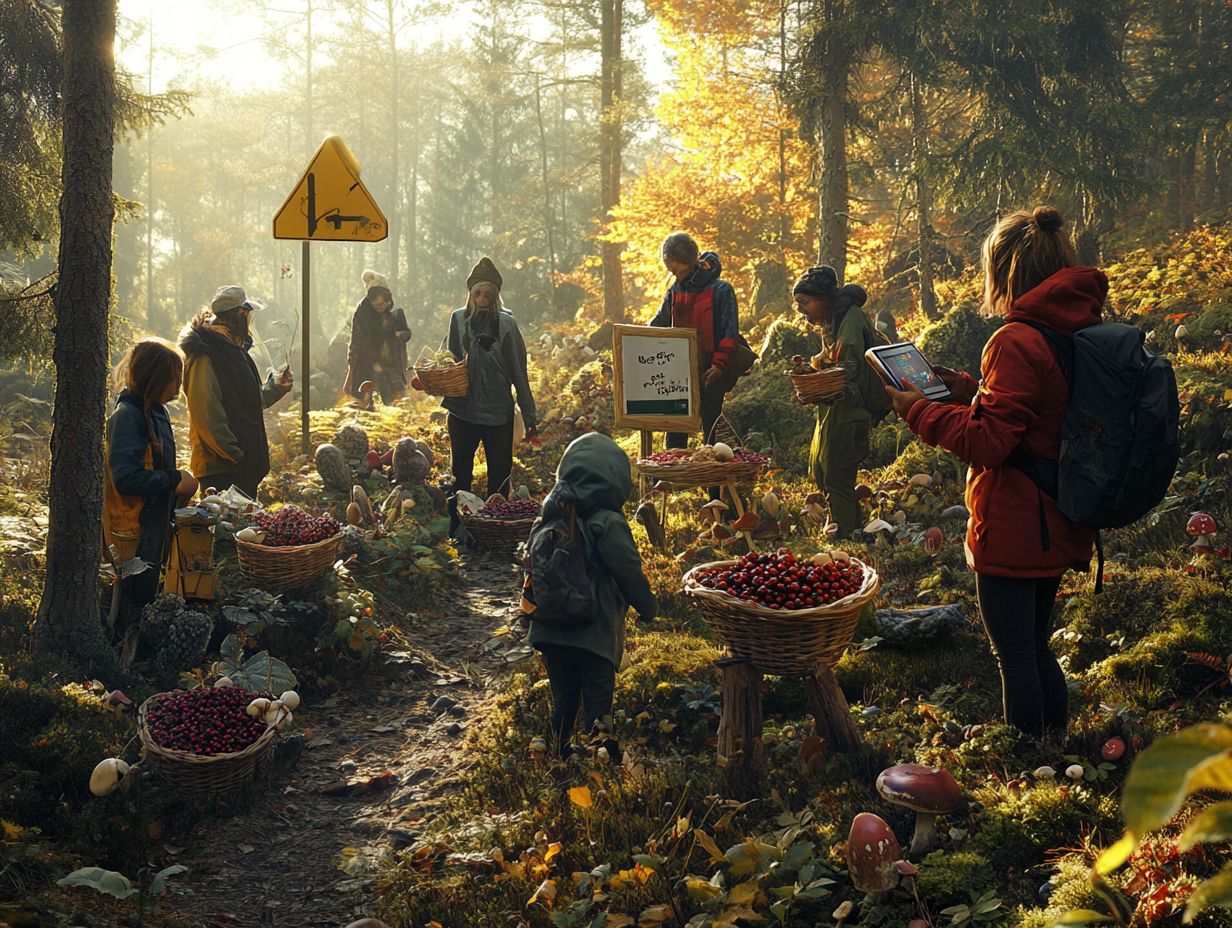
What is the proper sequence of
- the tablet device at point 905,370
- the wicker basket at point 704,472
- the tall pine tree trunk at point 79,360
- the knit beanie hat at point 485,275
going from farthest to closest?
the knit beanie hat at point 485,275, the wicker basket at point 704,472, the tall pine tree trunk at point 79,360, the tablet device at point 905,370

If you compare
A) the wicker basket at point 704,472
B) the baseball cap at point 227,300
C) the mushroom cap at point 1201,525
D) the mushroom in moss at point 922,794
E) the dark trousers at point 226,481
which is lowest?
the mushroom in moss at point 922,794

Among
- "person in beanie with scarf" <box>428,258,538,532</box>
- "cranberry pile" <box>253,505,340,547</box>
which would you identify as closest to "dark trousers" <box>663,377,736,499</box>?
"person in beanie with scarf" <box>428,258,538,532</box>

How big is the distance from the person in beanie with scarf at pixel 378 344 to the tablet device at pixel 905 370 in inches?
480

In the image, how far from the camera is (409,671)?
23.6 feet

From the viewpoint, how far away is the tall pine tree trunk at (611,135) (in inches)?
880

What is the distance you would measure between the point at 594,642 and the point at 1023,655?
2090 millimetres

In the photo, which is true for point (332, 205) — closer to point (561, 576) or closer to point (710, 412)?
point (710, 412)

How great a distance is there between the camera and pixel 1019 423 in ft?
13.1

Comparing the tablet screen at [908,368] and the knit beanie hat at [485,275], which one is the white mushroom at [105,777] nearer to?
the tablet screen at [908,368]

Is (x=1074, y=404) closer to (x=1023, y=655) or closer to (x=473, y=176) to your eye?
(x=1023, y=655)

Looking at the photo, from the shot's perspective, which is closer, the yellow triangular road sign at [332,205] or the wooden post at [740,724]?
the wooden post at [740,724]

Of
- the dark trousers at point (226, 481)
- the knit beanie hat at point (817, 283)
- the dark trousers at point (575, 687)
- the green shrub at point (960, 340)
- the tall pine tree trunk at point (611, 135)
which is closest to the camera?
the dark trousers at point (575, 687)

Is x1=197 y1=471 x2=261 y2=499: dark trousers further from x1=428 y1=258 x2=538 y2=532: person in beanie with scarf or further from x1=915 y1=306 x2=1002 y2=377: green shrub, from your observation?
x1=915 y1=306 x2=1002 y2=377: green shrub

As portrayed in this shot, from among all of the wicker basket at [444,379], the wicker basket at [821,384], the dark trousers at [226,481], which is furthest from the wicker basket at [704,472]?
the dark trousers at [226,481]
